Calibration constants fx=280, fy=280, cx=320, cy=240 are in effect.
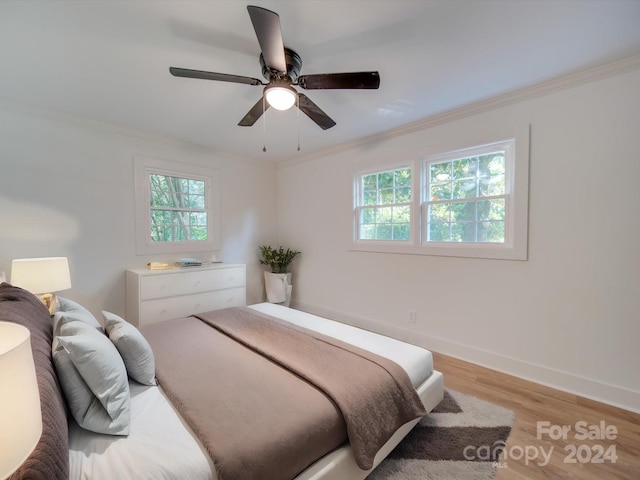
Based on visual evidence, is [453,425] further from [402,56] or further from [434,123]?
[434,123]

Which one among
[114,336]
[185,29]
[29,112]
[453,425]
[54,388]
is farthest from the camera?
[29,112]

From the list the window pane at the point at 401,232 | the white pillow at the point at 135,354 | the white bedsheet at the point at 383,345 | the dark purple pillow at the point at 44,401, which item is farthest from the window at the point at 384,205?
the dark purple pillow at the point at 44,401

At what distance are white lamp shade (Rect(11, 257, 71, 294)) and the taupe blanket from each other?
1.12 meters

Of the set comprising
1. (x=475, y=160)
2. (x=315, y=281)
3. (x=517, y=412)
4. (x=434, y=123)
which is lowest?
(x=517, y=412)

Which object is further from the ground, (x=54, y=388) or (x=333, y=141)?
(x=333, y=141)

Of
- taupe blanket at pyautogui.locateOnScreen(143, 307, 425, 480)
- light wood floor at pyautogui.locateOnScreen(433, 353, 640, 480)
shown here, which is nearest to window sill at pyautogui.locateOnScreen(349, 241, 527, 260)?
light wood floor at pyautogui.locateOnScreen(433, 353, 640, 480)

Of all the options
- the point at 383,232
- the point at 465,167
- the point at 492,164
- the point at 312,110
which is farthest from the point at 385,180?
the point at 312,110

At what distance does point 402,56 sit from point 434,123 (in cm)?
119

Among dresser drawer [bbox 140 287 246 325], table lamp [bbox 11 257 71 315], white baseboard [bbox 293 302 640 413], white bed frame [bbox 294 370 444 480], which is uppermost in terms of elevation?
table lamp [bbox 11 257 71 315]

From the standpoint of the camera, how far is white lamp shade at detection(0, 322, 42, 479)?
0.50 m

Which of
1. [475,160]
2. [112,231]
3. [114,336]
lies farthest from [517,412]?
[112,231]

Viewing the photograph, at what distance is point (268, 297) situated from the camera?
439 cm

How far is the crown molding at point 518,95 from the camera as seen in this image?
1995 mm

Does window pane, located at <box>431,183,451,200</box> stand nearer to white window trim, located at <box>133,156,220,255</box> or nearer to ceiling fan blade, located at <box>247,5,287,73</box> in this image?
ceiling fan blade, located at <box>247,5,287,73</box>
